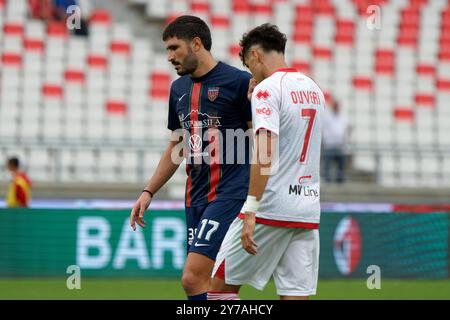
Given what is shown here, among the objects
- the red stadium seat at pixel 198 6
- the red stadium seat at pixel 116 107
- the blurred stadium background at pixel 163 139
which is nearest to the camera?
the blurred stadium background at pixel 163 139

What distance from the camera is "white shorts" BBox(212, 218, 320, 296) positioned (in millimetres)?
6672

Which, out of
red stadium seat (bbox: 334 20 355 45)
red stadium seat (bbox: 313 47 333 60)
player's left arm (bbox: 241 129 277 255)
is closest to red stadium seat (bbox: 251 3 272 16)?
red stadium seat (bbox: 313 47 333 60)

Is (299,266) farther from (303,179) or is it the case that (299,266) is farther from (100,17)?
(100,17)

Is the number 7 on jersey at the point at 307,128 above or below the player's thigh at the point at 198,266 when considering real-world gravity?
above

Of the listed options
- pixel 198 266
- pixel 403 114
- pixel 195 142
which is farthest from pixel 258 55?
pixel 403 114

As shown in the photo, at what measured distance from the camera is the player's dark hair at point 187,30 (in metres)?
7.29

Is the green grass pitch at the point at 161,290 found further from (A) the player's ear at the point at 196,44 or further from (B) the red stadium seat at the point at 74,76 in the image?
(B) the red stadium seat at the point at 74,76

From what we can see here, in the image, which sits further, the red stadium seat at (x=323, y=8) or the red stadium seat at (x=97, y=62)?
the red stadium seat at (x=323, y=8)

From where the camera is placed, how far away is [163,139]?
1755 centimetres

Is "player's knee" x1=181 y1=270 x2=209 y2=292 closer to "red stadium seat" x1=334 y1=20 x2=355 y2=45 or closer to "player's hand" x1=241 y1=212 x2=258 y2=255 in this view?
"player's hand" x1=241 y1=212 x2=258 y2=255

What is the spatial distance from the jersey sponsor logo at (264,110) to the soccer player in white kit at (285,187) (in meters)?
0.06

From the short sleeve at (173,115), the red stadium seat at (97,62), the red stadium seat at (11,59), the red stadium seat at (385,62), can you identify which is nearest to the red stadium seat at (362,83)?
the red stadium seat at (385,62)

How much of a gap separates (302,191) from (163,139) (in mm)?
10947

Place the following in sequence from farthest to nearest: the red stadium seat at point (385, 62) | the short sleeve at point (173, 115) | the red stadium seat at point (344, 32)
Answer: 1. the red stadium seat at point (344, 32)
2. the red stadium seat at point (385, 62)
3. the short sleeve at point (173, 115)
